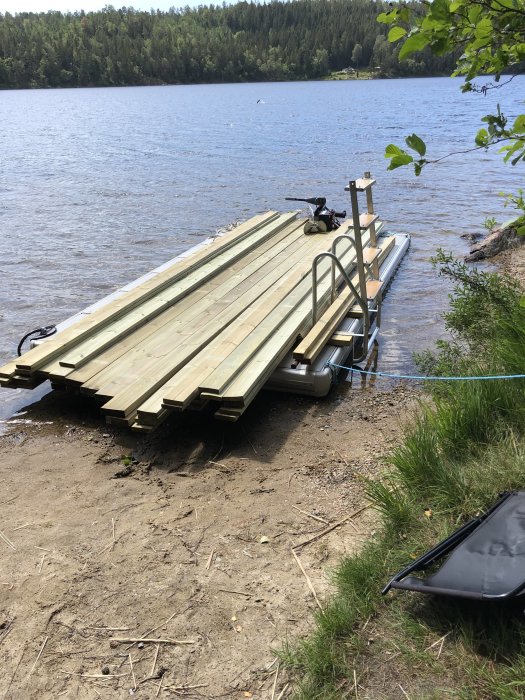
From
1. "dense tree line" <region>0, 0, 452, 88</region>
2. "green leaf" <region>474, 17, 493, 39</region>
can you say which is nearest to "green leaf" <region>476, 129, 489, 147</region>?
"green leaf" <region>474, 17, 493, 39</region>

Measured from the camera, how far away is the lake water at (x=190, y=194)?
35.2ft

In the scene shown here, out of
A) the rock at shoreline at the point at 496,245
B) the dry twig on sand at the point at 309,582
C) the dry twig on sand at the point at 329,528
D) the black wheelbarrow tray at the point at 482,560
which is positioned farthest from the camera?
the rock at shoreline at the point at 496,245

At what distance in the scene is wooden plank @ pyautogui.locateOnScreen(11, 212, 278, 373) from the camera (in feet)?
20.9

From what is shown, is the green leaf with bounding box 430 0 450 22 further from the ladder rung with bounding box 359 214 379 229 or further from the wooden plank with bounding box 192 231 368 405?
the ladder rung with bounding box 359 214 379 229

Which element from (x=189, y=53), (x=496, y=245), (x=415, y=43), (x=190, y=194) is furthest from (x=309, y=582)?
(x=189, y=53)

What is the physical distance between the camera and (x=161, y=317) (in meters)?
7.59

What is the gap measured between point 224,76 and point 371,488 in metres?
128

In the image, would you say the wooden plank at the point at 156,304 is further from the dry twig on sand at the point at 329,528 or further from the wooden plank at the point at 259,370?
the dry twig on sand at the point at 329,528

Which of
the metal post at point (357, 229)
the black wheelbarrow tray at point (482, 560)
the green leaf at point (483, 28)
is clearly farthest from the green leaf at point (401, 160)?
the metal post at point (357, 229)

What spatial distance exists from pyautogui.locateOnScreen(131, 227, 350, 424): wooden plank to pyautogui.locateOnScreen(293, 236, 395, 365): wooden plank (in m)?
0.43

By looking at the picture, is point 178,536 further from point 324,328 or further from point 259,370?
point 324,328

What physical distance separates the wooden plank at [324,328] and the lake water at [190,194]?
2.67ft

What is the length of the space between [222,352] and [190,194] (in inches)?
580

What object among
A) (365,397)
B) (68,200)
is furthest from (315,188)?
(365,397)
